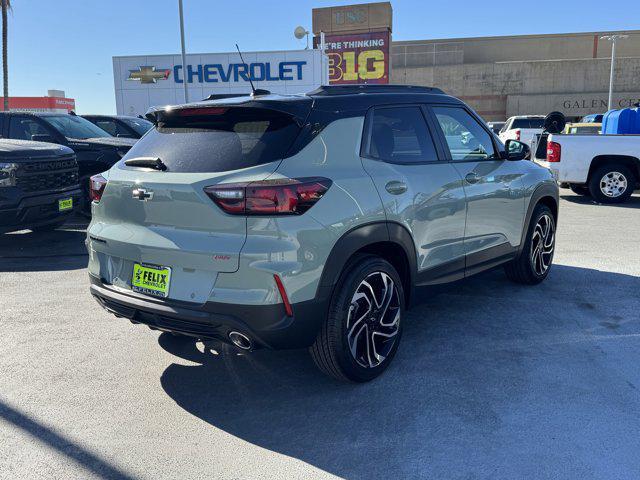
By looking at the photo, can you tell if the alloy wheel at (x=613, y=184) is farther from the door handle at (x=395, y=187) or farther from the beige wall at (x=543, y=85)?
the beige wall at (x=543, y=85)

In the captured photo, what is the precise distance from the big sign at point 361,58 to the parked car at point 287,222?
47.8 meters

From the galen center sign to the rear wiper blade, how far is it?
89.3ft

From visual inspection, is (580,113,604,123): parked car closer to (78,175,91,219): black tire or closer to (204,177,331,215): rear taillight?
(78,175,91,219): black tire

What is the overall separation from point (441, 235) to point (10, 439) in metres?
2.92

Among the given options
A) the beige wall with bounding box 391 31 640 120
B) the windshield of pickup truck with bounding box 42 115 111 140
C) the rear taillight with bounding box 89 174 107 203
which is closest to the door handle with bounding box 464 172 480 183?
the rear taillight with bounding box 89 174 107 203

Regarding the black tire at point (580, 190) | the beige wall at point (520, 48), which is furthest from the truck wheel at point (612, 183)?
the beige wall at point (520, 48)

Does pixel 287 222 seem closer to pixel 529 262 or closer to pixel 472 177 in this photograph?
pixel 472 177

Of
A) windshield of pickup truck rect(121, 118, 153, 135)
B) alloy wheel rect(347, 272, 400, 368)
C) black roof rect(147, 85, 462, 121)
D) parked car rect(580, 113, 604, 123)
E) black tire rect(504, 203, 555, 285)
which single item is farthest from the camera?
parked car rect(580, 113, 604, 123)

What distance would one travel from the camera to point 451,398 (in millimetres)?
3355

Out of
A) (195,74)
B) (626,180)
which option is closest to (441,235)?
(626,180)

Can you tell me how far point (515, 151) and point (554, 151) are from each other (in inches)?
275

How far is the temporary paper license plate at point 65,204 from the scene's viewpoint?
7578 mm

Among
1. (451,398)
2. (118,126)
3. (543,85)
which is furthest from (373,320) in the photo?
(543,85)

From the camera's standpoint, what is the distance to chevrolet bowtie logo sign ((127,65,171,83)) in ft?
104
